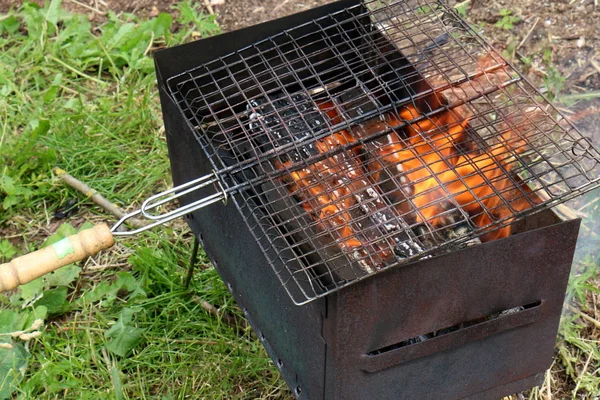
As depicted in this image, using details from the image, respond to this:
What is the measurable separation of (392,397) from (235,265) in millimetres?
571

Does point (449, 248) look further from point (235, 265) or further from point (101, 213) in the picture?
point (101, 213)

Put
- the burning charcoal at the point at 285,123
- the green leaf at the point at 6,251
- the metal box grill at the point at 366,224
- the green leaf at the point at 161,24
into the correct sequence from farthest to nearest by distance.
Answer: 1. the green leaf at the point at 161,24
2. the green leaf at the point at 6,251
3. the burning charcoal at the point at 285,123
4. the metal box grill at the point at 366,224

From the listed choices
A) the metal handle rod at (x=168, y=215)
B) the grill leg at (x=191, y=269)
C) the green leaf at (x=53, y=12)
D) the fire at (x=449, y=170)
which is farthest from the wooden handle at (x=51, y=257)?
the green leaf at (x=53, y=12)

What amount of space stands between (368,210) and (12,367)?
1.35m

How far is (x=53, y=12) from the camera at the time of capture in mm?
4004

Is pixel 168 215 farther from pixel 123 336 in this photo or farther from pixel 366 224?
pixel 123 336

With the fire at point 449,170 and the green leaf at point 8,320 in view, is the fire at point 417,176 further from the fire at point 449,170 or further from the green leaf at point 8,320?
the green leaf at point 8,320

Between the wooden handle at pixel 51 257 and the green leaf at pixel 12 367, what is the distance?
2.83 feet

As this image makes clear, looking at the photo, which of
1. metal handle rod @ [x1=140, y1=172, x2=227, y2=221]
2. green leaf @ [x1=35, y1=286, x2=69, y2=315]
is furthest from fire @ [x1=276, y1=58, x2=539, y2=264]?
green leaf @ [x1=35, y1=286, x2=69, y2=315]

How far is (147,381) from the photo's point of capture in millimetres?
2686

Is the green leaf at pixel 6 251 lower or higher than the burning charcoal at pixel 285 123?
lower

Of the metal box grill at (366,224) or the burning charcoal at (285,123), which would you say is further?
the burning charcoal at (285,123)

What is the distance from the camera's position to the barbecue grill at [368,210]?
1.88m

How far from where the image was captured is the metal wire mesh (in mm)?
1934
